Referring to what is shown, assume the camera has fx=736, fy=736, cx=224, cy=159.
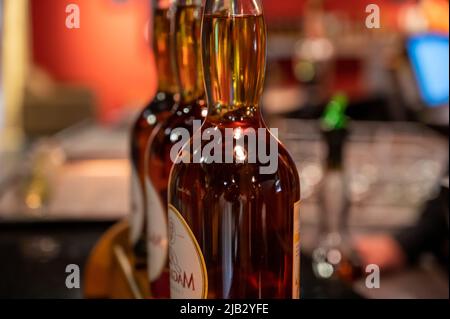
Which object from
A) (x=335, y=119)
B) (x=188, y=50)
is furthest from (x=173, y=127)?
(x=335, y=119)

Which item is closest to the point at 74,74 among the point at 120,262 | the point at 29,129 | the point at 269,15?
the point at 29,129

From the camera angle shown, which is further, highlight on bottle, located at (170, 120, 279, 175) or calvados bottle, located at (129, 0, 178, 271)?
calvados bottle, located at (129, 0, 178, 271)

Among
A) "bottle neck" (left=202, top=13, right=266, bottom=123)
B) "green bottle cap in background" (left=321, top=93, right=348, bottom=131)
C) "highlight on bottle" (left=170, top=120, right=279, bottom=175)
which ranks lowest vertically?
"green bottle cap in background" (left=321, top=93, right=348, bottom=131)

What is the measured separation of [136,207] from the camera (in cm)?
73

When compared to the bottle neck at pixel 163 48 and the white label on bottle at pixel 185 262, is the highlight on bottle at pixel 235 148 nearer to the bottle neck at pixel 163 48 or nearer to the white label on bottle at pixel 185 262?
the white label on bottle at pixel 185 262

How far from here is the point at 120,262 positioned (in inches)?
29.8

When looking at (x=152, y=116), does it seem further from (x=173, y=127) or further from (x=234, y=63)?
(x=234, y=63)

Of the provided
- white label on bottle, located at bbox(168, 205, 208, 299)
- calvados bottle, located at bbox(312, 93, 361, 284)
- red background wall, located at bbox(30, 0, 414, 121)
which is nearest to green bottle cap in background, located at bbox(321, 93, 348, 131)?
calvados bottle, located at bbox(312, 93, 361, 284)

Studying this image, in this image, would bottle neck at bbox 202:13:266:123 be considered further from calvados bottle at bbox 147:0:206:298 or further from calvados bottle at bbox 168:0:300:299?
calvados bottle at bbox 147:0:206:298

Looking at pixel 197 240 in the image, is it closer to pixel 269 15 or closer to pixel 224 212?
pixel 224 212

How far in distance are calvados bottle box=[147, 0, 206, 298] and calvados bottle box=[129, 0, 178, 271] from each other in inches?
1.7

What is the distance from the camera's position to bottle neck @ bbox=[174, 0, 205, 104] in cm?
65
